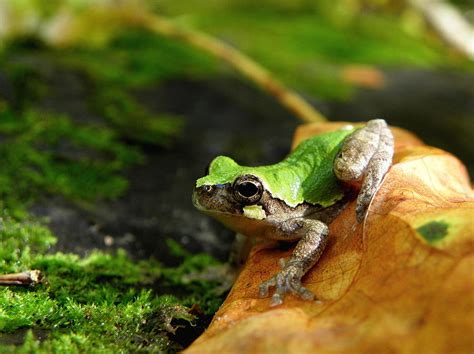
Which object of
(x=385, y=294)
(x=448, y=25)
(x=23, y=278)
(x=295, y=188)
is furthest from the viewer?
(x=448, y=25)

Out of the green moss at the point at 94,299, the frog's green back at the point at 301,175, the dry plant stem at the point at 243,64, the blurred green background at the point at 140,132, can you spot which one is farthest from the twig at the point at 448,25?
the green moss at the point at 94,299

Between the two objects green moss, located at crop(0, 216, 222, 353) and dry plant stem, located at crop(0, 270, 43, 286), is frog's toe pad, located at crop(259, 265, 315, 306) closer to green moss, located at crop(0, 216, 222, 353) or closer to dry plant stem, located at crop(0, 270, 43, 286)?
green moss, located at crop(0, 216, 222, 353)

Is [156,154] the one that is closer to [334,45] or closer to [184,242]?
[184,242]

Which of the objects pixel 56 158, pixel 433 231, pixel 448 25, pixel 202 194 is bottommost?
pixel 56 158

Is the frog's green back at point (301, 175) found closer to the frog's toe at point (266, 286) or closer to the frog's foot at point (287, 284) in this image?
the frog's foot at point (287, 284)

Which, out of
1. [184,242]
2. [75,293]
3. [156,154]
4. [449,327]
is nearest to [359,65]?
[156,154]

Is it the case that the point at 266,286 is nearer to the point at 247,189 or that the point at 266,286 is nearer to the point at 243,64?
the point at 247,189

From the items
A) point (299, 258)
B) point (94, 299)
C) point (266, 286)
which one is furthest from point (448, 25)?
point (94, 299)
